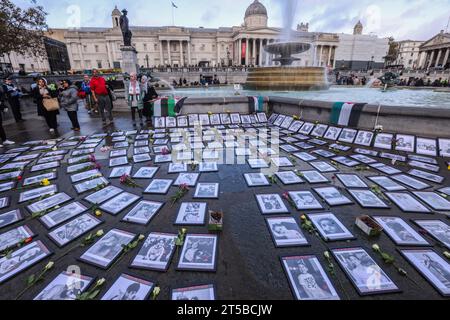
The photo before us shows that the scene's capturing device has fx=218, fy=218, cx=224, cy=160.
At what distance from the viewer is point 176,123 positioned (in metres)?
9.50

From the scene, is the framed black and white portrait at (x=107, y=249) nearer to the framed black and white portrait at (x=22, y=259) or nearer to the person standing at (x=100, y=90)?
the framed black and white portrait at (x=22, y=259)

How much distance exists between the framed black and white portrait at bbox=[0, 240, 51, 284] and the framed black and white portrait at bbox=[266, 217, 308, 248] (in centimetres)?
290

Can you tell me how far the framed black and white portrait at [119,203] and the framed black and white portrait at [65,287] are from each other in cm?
123

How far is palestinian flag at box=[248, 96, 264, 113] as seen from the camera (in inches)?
398

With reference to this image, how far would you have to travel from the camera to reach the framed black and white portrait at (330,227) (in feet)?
9.62

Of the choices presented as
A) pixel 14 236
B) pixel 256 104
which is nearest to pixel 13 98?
pixel 14 236

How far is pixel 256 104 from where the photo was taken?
33.4 ft

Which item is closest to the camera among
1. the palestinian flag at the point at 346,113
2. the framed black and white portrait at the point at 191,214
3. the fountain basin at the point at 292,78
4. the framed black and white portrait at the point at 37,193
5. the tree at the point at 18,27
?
the framed black and white portrait at the point at 191,214

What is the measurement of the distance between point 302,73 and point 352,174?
40.1ft

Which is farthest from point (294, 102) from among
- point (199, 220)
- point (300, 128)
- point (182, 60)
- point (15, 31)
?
point (182, 60)

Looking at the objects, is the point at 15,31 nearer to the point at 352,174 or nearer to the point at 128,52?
the point at 128,52

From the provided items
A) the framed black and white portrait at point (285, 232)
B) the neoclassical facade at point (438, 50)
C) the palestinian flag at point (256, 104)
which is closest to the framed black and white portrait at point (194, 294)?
the framed black and white portrait at point (285, 232)

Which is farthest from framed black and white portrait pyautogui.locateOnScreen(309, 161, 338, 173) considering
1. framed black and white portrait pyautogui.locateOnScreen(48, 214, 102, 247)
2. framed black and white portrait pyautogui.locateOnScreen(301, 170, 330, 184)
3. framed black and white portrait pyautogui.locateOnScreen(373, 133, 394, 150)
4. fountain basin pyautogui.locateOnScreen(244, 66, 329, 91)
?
fountain basin pyautogui.locateOnScreen(244, 66, 329, 91)

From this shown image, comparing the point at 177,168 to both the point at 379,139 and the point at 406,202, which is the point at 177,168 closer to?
the point at 406,202
